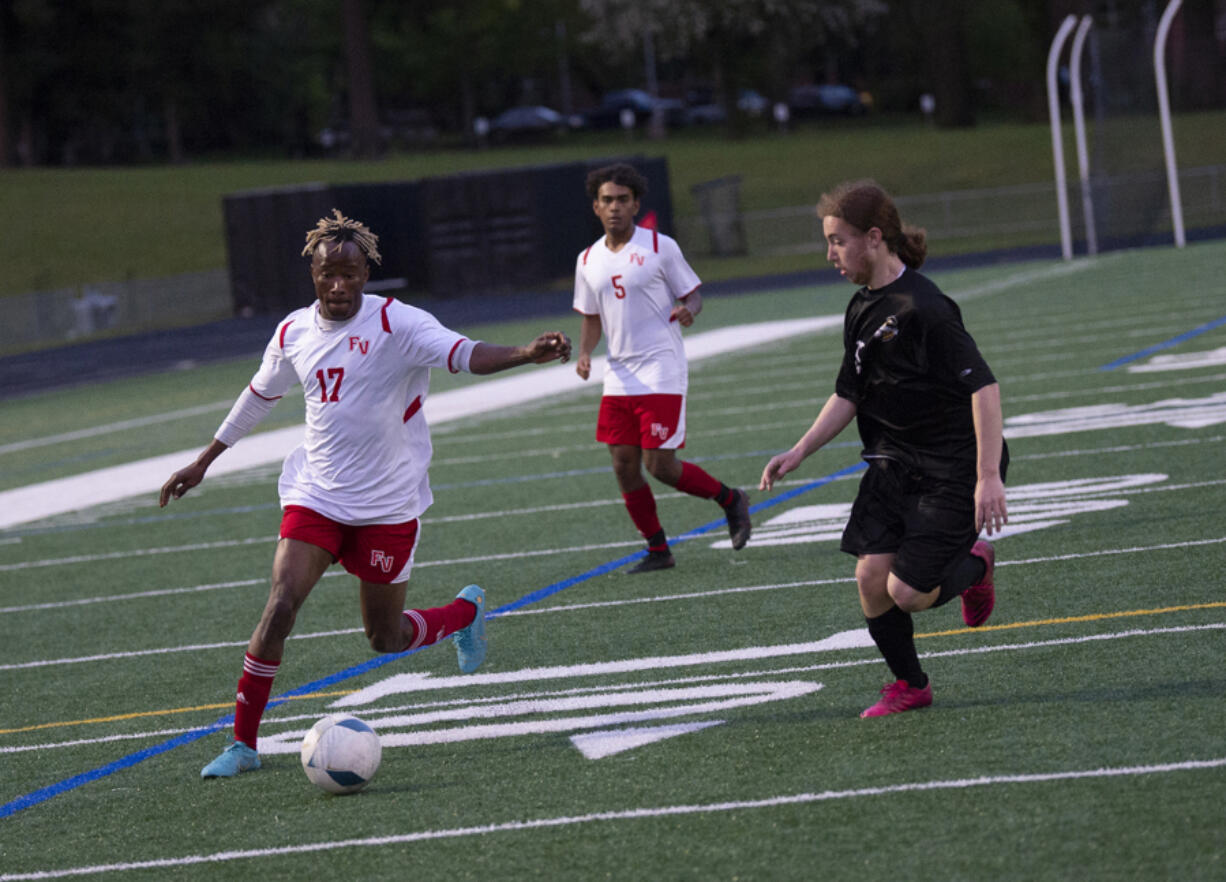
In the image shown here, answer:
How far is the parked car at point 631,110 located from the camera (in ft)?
246

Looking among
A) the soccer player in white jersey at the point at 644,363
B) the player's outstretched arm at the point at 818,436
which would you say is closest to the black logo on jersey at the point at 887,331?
the player's outstretched arm at the point at 818,436

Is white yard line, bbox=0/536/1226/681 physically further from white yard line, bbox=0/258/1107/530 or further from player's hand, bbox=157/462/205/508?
white yard line, bbox=0/258/1107/530

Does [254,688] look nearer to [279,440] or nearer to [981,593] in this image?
[981,593]

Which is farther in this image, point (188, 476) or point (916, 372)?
point (188, 476)

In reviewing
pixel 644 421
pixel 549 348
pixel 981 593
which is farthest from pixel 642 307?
pixel 981 593

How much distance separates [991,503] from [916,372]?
566 mm

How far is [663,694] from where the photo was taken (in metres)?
6.65

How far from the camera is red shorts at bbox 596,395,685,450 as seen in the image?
922 centimetres

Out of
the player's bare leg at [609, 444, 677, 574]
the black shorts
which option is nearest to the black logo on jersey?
the black shorts

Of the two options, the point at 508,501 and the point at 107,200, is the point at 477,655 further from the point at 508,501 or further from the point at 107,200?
the point at 107,200

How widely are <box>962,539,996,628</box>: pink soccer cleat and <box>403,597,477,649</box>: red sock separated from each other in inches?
83.6

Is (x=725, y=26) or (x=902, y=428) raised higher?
(x=725, y=26)

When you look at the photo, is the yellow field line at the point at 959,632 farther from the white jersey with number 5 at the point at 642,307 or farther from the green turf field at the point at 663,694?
the white jersey with number 5 at the point at 642,307

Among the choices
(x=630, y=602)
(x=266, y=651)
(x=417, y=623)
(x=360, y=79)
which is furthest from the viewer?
(x=360, y=79)
